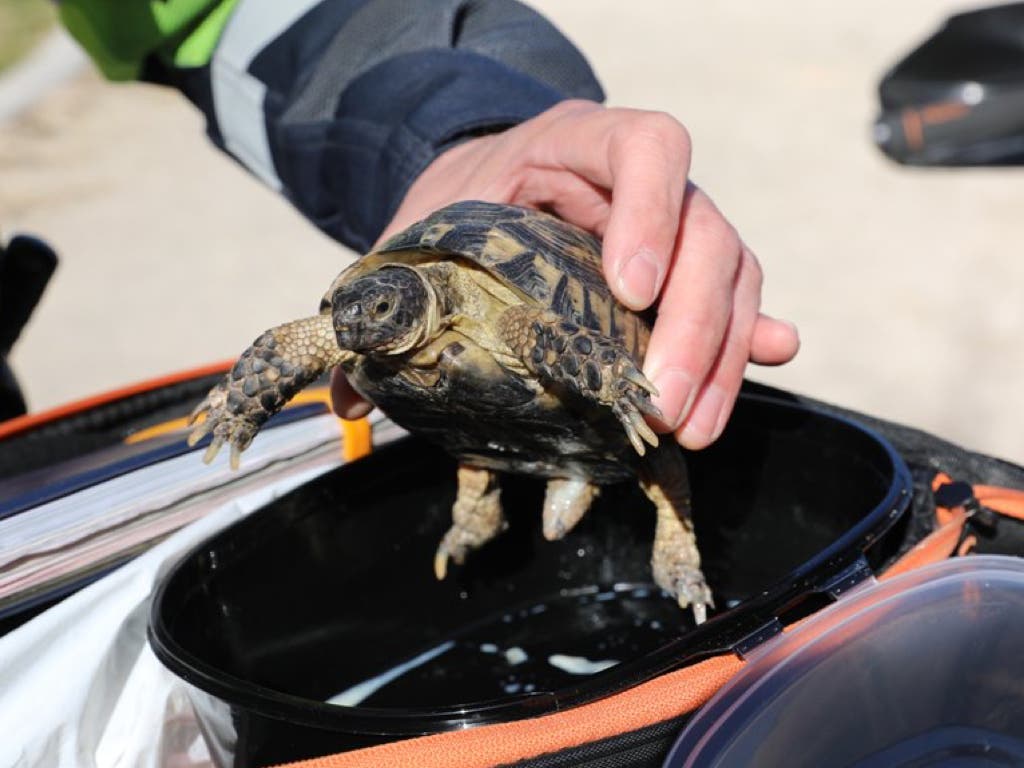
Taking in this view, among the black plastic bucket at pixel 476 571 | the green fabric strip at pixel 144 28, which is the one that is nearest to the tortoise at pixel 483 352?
the black plastic bucket at pixel 476 571

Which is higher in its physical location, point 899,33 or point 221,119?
point 221,119

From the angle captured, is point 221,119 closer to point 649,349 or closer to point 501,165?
point 501,165

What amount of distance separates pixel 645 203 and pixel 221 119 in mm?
687

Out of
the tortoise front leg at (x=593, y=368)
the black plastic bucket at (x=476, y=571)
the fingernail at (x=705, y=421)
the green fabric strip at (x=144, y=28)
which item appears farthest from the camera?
the green fabric strip at (x=144, y=28)

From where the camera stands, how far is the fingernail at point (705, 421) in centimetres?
90

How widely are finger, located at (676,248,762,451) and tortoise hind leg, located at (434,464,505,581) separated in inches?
8.2

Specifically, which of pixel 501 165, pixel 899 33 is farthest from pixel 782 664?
pixel 899 33

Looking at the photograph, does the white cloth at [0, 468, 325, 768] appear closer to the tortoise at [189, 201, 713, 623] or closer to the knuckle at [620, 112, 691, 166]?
the tortoise at [189, 201, 713, 623]

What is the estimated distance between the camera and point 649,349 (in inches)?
34.5

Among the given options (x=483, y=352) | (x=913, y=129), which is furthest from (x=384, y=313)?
(x=913, y=129)

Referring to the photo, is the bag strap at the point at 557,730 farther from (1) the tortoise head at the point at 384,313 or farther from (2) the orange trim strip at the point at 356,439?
(2) the orange trim strip at the point at 356,439


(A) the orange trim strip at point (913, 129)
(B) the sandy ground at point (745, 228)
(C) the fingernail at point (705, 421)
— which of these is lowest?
(B) the sandy ground at point (745, 228)

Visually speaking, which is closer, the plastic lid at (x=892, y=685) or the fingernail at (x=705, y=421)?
the plastic lid at (x=892, y=685)

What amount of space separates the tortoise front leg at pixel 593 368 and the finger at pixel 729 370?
0.08m
